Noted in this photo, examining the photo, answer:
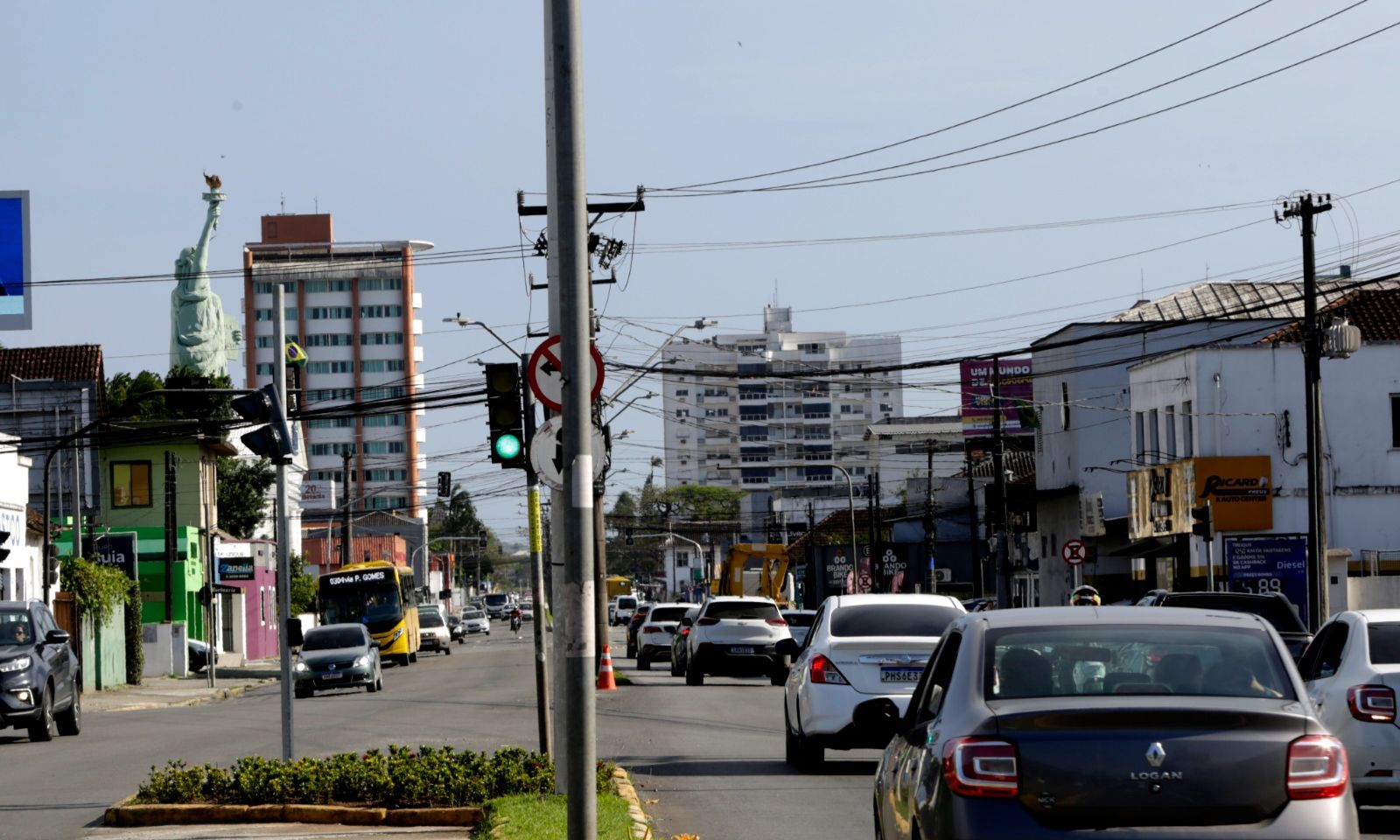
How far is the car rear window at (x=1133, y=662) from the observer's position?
7.51 m

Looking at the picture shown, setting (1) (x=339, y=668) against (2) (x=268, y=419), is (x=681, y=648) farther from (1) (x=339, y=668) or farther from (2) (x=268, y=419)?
(2) (x=268, y=419)

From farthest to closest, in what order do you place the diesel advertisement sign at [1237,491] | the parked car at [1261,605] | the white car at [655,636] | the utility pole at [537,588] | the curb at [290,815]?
the white car at [655,636], the diesel advertisement sign at [1237,491], the parked car at [1261,605], the utility pole at [537,588], the curb at [290,815]

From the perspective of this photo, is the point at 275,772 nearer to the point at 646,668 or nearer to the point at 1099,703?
the point at 1099,703

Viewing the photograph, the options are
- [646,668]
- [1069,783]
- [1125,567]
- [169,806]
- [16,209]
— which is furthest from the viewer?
[1125,567]

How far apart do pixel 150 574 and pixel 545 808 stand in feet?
196

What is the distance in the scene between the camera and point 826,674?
53.9 feet

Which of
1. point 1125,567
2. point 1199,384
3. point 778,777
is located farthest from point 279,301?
point 1125,567

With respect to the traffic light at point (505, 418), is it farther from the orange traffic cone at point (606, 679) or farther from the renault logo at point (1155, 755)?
the orange traffic cone at point (606, 679)

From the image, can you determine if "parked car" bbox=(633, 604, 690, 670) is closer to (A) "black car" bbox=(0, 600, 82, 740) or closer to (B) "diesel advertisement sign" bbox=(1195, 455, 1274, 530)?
(B) "diesel advertisement sign" bbox=(1195, 455, 1274, 530)

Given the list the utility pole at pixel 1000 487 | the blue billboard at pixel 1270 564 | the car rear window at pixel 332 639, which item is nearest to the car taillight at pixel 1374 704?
the blue billboard at pixel 1270 564

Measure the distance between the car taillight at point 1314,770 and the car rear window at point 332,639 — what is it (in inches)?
1485

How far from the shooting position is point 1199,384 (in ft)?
159

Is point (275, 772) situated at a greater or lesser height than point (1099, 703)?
lesser

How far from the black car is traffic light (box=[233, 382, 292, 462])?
9826 millimetres
